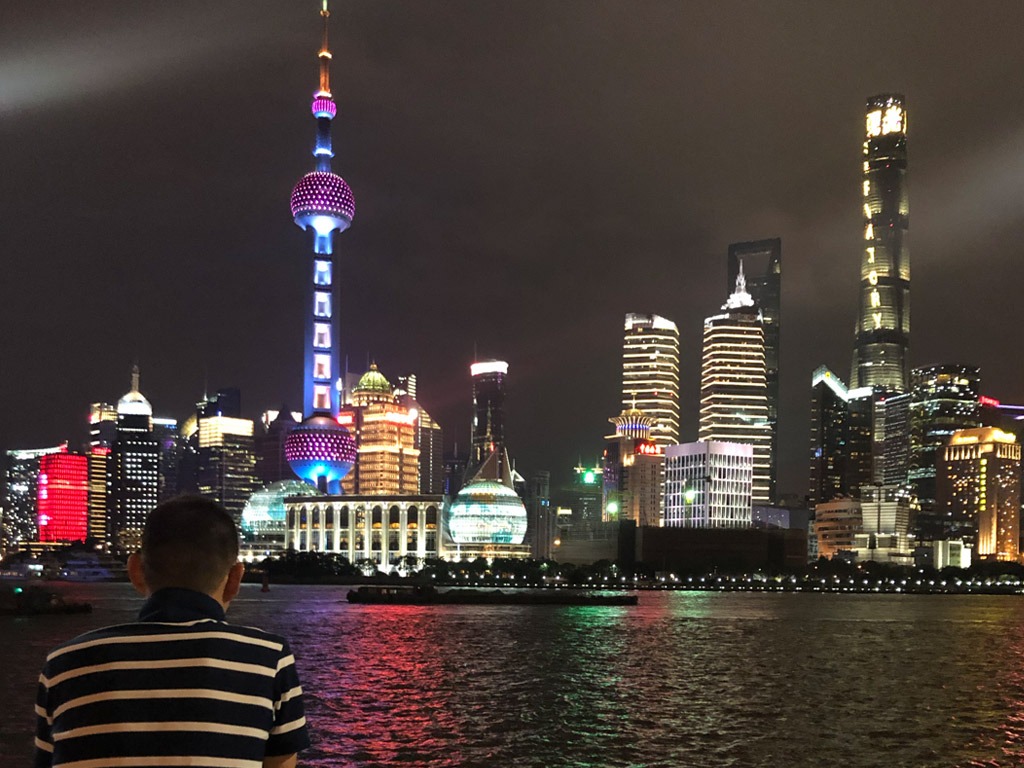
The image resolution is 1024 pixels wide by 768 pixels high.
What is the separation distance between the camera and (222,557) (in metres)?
6.41

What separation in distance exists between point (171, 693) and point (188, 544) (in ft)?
2.31

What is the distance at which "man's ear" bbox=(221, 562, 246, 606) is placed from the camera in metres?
6.55

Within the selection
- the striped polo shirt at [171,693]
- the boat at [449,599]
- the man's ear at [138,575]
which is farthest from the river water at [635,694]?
the boat at [449,599]

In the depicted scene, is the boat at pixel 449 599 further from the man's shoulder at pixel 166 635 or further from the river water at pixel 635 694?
the man's shoulder at pixel 166 635

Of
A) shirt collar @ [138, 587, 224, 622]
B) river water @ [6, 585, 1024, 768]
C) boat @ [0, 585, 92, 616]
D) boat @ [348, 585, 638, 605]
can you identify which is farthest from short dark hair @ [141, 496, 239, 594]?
boat @ [348, 585, 638, 605]

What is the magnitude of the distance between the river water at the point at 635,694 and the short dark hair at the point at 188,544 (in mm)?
25605

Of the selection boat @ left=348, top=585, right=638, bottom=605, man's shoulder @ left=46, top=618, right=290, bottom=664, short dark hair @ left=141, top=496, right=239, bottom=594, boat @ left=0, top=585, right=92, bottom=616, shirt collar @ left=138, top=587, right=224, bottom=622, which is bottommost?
boat @ left=348, top=585, right=638, bottom=605

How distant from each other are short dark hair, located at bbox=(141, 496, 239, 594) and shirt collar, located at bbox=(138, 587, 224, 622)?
1.6 inches

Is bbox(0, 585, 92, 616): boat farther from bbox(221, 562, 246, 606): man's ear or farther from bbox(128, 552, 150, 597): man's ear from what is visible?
bbox(221, 562, 246, 606): man's ear

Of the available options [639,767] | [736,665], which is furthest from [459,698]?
[736,665]

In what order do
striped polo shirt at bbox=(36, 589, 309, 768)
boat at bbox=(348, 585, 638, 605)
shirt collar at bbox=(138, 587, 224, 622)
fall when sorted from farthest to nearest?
boat at bbox=(348, 585, 638, 605) < shirt collar at bbox=(138, 587, 224, 622) < striped polo shirt at bbox=(36, 589, 309, 768)

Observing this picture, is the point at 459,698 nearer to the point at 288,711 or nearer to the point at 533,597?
the point at 288,711

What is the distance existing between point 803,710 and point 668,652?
28725mm

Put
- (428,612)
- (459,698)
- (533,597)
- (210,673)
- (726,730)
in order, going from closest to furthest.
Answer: (210,673) < (726,730) < (459,698) < (428,612) < (533,597)
